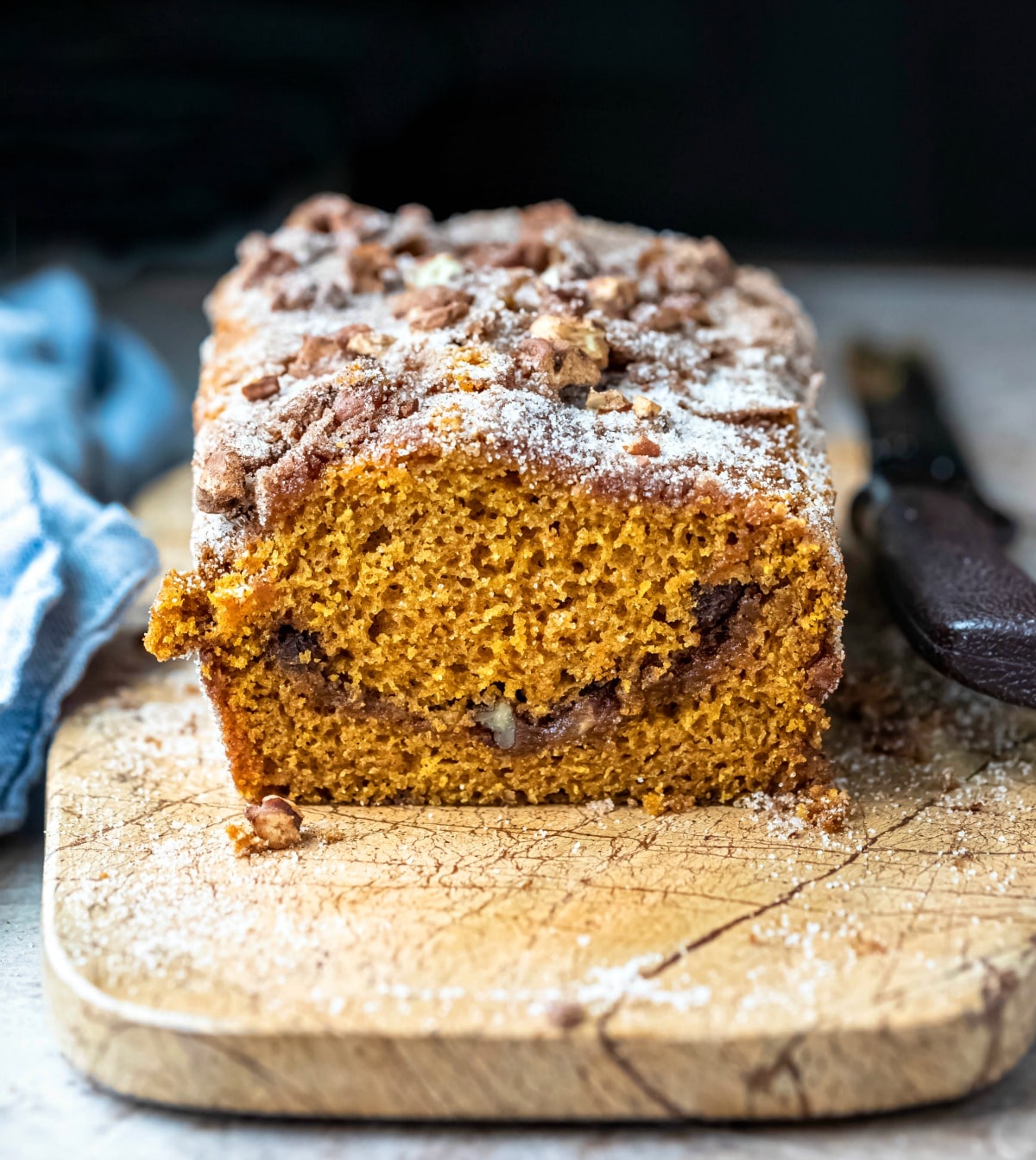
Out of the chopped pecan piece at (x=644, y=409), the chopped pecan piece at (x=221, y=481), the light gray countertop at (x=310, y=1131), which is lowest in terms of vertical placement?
the light gray countertop at (x=310, y=1131)

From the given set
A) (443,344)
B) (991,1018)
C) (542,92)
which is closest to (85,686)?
(443,344)

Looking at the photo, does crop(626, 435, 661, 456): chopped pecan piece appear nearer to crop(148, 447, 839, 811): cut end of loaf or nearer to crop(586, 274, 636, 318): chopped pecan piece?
crop(148, 447, 839, 811): cut end of loaf

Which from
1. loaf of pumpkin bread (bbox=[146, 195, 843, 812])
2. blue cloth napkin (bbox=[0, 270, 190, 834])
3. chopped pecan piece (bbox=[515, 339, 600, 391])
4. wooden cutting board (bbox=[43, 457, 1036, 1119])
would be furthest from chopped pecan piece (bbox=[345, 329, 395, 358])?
wooden cutting board (bbox=[43, 457, 1036, 1119])

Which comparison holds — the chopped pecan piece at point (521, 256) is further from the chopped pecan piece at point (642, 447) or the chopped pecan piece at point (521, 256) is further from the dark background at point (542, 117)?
the dark background at point (542, 117)

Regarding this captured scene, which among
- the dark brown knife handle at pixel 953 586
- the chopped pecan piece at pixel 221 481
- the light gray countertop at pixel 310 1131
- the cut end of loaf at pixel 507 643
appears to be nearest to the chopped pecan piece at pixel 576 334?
the cut end of loaf at pixel 507 643

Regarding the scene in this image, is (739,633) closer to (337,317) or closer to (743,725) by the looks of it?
(743,725)

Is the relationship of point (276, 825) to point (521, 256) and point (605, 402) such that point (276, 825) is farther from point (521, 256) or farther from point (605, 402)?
point (521, 256)
